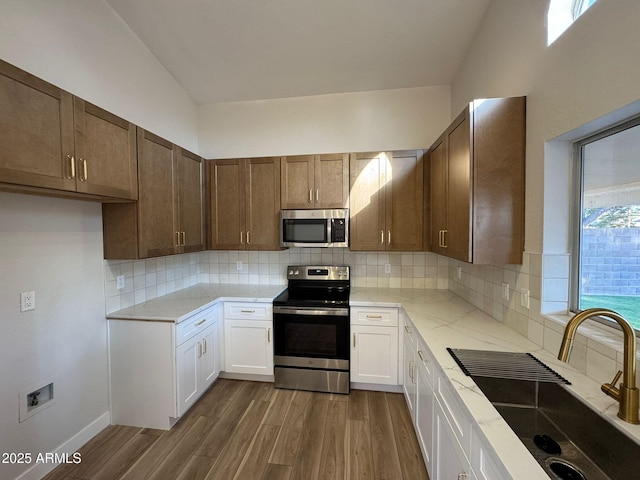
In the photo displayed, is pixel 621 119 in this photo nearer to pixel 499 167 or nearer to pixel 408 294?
pixel 499 167

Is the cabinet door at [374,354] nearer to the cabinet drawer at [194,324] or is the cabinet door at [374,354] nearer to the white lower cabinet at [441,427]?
the white lower cabinet at [441,427]

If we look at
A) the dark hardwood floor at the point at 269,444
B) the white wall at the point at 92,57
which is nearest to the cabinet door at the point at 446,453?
the dark hardwood floor at the point at 269,444

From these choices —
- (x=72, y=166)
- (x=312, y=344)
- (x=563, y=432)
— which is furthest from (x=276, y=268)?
(x=563, y=432)

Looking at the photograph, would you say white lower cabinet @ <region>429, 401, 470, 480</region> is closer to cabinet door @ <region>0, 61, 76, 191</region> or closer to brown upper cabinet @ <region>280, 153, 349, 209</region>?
brown upper cabinet @ <region>280, 153, 349, 209</region>

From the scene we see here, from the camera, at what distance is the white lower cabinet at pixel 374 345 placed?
233 cm

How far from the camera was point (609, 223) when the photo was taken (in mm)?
1163

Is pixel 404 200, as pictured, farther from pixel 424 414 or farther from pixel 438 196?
pixel 424 414

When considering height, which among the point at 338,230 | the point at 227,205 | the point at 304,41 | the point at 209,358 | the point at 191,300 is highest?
the point at 304,41

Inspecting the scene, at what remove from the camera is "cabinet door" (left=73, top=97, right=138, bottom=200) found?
4.92 ft

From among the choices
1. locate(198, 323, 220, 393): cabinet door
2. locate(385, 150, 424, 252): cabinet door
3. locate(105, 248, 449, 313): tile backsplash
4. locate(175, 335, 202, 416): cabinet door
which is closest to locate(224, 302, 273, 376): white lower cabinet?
locate(198, 323, 220, 393): cabinet door

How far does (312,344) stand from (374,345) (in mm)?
568

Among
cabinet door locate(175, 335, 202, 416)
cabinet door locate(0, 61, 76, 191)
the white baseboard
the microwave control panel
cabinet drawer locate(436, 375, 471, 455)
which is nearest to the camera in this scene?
cabinet drawer locate(436, 375, 471, 455)

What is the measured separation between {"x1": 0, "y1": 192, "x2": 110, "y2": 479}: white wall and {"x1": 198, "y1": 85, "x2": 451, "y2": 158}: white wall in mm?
1673

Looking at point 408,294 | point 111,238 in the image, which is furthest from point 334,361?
point 111,238
